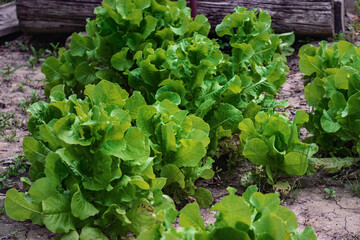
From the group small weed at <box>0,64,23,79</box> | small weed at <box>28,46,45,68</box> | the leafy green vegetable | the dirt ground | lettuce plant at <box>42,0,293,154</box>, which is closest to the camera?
the dirt ground

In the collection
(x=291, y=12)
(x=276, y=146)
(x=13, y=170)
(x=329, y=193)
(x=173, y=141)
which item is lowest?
(x=329, y=193)

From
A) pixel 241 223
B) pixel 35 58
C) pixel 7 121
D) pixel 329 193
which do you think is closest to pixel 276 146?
pixel 329 193

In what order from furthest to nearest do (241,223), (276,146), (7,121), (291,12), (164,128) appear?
1. (291,12)
2. (7,121)
3. (276,146)
4. (164,128)
5. (241,223)

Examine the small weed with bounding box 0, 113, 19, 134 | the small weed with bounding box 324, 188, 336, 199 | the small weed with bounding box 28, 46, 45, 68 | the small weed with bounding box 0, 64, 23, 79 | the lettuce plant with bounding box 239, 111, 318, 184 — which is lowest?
the small weed with bounding box 28, 46, 45, 68

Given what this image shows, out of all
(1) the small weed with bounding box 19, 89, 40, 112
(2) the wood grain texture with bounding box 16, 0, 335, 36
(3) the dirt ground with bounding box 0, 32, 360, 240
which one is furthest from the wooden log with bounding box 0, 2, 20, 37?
(1) the small weed with bounding box 19, 89, 40, 112

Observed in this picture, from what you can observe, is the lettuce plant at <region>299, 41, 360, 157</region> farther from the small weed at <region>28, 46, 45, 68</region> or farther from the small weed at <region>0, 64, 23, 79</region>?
the small weed at <region>28, 46, 45, 68</region>

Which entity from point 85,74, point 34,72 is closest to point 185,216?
point 85,74

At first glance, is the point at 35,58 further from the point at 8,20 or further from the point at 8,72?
the point at 8,20

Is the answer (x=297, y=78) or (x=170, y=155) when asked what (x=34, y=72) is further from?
(x=170, y=155)
